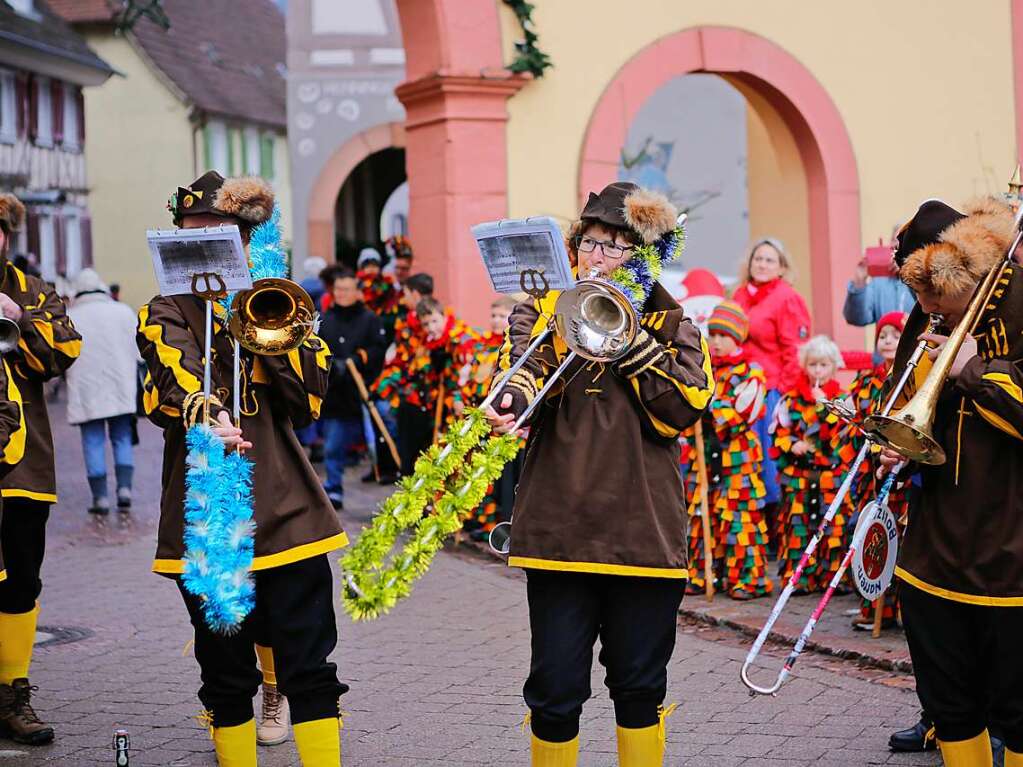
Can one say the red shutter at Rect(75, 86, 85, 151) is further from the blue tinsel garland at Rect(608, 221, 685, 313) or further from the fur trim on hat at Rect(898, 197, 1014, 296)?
the fur trim on hat at Rect(898, 197, 1014, 296)

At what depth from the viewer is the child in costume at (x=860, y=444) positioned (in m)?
7.26

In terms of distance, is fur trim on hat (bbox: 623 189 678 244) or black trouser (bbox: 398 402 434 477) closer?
fur trim on hat (bbox: 623 189 678 244)

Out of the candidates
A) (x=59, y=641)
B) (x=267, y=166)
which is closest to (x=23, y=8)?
(x=267, y=166)

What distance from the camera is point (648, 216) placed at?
4508mm

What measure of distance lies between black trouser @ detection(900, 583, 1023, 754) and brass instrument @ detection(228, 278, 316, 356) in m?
1.93

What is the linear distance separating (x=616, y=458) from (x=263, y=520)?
1.07 meters

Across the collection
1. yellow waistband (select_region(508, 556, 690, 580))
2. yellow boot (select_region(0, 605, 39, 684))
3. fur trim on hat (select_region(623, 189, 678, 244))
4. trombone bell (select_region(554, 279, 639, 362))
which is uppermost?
fur trim on hat (select_region(623, 189, 678, 244))

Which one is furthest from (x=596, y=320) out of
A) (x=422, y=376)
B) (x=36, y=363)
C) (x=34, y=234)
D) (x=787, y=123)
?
(x=34, y=234)

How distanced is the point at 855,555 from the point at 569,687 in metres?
1.23

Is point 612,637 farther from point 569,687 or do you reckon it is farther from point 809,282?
point 809,282

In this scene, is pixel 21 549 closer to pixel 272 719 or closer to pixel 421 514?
pixel 272 719

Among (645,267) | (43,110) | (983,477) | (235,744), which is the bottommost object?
(235,744)

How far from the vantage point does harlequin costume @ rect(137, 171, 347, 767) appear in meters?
4.77

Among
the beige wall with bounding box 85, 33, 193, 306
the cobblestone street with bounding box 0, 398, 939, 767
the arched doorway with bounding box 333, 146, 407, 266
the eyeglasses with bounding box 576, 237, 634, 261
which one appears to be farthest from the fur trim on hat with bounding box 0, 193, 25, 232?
the beige wall with bounding box 85, 33, 193, 306
